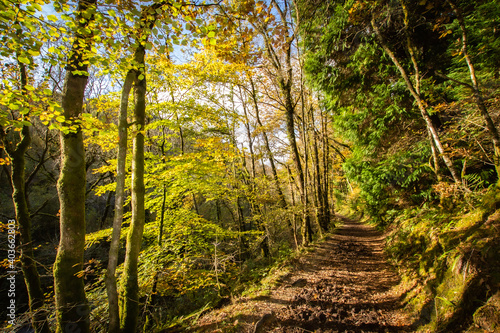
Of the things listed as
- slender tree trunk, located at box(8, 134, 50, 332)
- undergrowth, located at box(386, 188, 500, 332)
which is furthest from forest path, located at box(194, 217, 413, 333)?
slender tree trunk, located at box(8, 134, 50, 332)

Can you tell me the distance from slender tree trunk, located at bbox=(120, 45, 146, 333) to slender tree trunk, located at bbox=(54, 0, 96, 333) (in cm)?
56

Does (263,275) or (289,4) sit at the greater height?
(289,4)

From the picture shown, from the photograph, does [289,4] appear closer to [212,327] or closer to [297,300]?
[297,300]

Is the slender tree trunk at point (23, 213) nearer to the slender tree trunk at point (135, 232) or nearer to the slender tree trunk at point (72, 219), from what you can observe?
the slender tree trunk at point (72, 219)

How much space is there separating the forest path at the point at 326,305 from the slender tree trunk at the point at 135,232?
1.26 meters

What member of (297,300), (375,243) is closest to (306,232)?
(375,243)

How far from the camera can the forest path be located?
2826 mm

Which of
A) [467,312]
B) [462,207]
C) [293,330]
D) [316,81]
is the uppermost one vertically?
[316,81]

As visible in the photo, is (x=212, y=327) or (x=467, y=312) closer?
(x=467, y=312)

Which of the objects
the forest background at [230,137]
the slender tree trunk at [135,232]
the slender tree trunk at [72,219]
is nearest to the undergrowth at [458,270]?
the forest background at [230,137]

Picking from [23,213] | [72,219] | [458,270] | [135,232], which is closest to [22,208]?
[23,213]

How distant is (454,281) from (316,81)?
647 cm

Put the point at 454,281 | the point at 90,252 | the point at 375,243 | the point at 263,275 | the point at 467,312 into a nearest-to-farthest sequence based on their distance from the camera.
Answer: the point at 467,312
the point at 454,281
the point at 263,275
the point at 375,243
the point at 90,252

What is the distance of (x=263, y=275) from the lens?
5133mm
